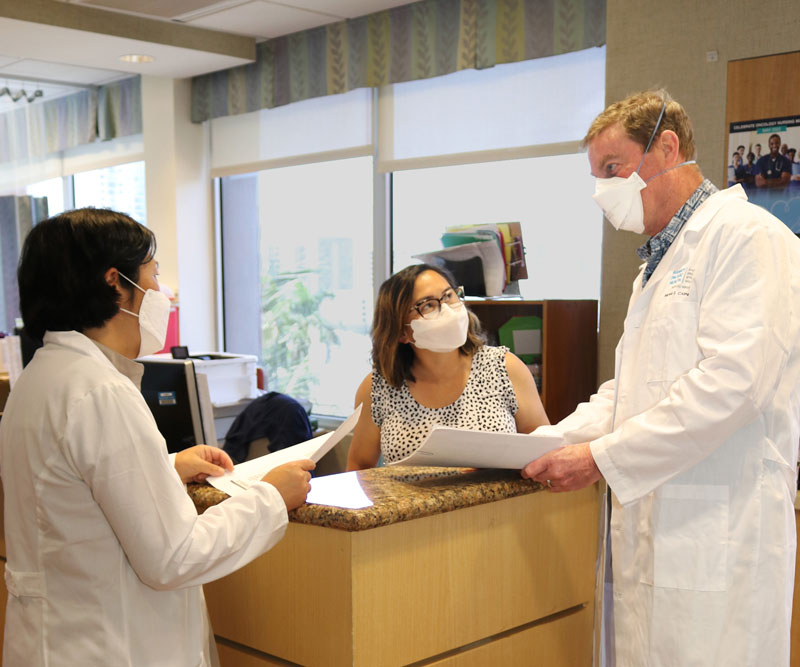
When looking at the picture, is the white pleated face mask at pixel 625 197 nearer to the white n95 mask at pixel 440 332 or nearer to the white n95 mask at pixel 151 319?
the white n95 mask at pixel 440 332

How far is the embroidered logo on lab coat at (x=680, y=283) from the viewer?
1610mm

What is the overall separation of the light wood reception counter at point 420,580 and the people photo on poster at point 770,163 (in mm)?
1436

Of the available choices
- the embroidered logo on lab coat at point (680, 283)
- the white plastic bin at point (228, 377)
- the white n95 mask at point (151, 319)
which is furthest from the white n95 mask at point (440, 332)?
the white plastic bin at point (228, 377)

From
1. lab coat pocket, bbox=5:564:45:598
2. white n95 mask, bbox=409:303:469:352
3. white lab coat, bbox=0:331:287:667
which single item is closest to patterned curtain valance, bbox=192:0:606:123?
white n95 mask, bbox=409:303:469:352

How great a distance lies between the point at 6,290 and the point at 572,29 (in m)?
4.66

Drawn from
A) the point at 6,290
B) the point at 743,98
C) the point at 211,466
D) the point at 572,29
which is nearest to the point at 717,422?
the point at 211,466

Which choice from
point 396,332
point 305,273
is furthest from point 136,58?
point 396,332

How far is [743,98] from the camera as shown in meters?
2.74

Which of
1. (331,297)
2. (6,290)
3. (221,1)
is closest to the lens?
(221,1)

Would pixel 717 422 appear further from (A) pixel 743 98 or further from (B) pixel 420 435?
(A) pixel 743 98

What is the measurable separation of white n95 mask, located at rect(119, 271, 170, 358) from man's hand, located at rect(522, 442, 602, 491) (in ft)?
2.23

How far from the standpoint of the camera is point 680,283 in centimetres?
162

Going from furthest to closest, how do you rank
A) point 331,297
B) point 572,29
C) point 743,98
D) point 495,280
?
point 331,297
point 572,29
point 495,280
point 743,98

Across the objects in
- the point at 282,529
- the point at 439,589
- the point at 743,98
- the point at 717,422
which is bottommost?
the point at 439,589
